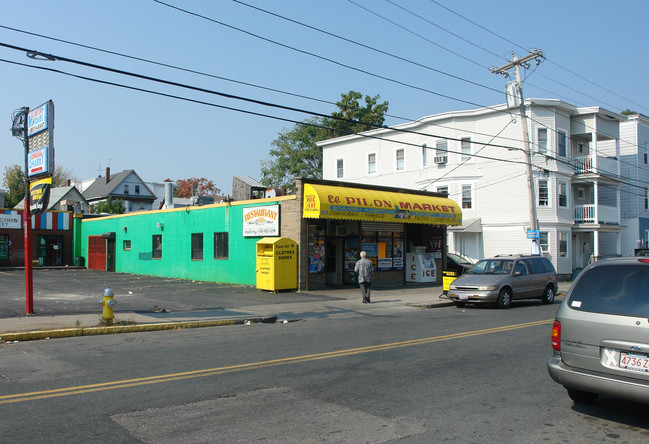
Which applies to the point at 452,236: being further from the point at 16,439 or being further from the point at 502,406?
the point at 16,439

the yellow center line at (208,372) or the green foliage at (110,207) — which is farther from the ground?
the green foliage at (110,207)

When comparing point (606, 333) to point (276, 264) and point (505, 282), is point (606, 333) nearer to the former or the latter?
point (505, 282)

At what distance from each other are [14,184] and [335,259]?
6467cm

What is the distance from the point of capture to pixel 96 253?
3694 cm

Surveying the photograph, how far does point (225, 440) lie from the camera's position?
196 inches

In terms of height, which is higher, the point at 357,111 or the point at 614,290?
the point at 357,111

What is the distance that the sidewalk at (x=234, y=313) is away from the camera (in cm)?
1152

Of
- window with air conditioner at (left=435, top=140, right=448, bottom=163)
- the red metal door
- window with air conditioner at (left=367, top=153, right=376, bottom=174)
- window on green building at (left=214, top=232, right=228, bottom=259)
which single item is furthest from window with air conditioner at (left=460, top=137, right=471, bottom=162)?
the red metal door

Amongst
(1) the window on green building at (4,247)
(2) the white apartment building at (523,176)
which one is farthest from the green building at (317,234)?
(1) the window on green building at (4,247)

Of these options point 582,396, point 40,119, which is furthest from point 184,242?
point 582,396

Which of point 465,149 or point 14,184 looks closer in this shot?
point 465,149

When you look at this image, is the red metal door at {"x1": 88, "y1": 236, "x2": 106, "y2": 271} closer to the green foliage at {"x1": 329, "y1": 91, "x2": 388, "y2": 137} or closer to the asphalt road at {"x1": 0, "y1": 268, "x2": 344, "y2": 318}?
the asphalt road at {"x1": 0, "y1": 268, "x2": 344, "y2": 318}

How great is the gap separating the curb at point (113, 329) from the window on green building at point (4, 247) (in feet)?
98.8

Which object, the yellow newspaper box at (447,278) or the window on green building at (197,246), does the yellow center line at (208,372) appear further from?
the window on green building at (197,246)
